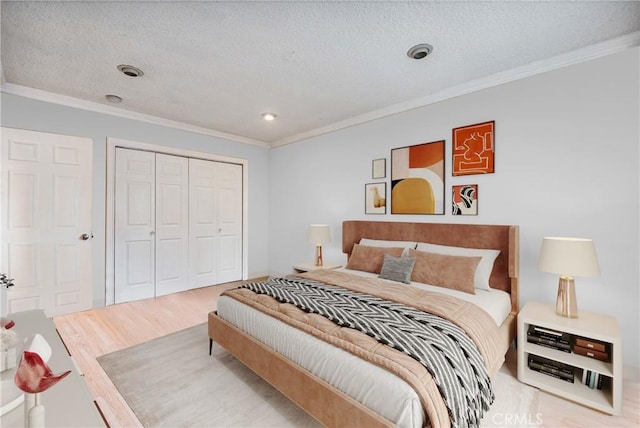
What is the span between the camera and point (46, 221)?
10.3 feet

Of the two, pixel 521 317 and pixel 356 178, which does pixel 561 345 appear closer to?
pixel 521 317

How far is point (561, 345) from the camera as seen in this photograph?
6.48 feet

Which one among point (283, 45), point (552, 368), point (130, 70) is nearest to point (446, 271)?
point (552, 368)

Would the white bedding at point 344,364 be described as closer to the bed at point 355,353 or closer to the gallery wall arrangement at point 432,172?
the bed at point 355,353

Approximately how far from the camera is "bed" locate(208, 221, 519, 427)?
1241 millimetres

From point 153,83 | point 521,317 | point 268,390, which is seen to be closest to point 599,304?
point 521,317

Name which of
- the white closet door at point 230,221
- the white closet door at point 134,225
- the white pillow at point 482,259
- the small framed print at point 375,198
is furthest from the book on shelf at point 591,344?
the white closet door at point 134,225

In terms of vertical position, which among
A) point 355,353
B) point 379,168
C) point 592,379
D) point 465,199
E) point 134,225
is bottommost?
point 592,379

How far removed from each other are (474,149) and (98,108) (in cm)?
430

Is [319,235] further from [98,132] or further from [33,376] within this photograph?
[33,376]

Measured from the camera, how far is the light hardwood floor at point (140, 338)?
1709 millimetres

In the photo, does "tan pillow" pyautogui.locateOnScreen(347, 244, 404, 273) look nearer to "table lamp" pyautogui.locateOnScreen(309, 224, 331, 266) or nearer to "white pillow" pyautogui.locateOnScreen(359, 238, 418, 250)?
"white pillow" pyautogui.locateOnScreen(359, 238, 418, 250)

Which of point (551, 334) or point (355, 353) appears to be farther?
point (551, 334)

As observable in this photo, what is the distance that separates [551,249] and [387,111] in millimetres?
2235
